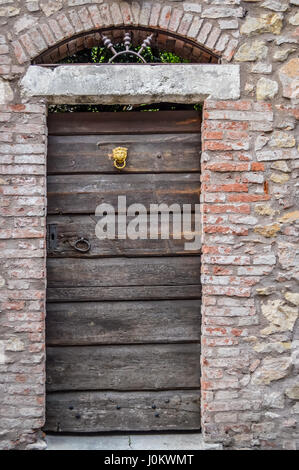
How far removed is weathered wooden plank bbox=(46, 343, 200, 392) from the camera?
2.75 metres

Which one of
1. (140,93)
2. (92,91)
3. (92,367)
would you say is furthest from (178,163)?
(92,367)

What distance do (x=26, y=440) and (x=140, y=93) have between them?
7.44 ft

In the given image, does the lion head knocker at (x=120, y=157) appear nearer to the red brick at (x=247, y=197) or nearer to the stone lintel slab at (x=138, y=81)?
the stone lintel slab at (x=138, y=81)

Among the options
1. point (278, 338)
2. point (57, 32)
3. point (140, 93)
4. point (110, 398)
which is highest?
point (57, 32)

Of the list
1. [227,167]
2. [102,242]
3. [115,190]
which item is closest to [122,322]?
[102,242]

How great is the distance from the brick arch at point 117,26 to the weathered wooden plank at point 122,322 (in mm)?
1617

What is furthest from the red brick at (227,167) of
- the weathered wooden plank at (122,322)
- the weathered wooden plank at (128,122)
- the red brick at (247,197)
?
the weathered wooden plank at (122,322)

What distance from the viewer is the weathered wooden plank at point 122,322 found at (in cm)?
275

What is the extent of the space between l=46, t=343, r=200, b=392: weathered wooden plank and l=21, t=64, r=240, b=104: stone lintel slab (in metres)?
1.65

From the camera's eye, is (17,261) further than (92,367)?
No

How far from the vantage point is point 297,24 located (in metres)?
2.63

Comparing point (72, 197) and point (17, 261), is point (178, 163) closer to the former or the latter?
point (72, 197)

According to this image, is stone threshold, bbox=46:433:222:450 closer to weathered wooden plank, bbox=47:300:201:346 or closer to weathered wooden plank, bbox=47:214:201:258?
weathered wooden plank, bbox=47:300:201:346

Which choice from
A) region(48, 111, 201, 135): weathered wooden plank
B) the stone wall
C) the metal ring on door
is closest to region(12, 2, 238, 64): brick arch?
the stone wall
